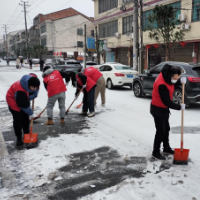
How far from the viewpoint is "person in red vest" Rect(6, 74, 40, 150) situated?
4.23 meters

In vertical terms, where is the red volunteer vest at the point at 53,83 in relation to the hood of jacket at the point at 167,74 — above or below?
below

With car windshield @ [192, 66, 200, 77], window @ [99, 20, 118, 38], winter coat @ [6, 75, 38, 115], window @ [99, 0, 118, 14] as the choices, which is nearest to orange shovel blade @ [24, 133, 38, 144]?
winter coat @ [6, 75, 38, 115]

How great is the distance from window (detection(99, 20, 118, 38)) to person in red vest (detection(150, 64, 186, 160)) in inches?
1077

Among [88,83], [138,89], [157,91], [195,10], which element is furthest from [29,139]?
[195,10]

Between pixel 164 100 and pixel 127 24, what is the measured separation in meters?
25.6

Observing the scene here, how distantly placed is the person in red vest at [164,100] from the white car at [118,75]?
27.7 ft

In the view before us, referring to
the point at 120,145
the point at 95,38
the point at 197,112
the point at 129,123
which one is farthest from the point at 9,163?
the point at 95,38

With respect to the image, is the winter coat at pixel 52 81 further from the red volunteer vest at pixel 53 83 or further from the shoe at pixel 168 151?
the shoe at pixel 168 151

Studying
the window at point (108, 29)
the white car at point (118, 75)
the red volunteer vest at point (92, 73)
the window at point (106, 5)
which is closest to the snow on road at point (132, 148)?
the red volunteer vest at point (92, 73)

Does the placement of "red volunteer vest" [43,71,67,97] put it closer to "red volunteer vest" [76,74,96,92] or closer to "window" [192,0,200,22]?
"red volunteer vest" [76,74,96,92]

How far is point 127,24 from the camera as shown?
1088 inches

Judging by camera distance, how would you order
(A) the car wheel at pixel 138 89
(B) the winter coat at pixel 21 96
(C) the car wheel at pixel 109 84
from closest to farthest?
(B) the winter coat at pixel 21 96 → (A) the car wheel at pixel 138 89 → (C) the car wheel at pixel 109 84

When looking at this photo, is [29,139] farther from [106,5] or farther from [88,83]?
[106,5]

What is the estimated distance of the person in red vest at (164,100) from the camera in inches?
143
